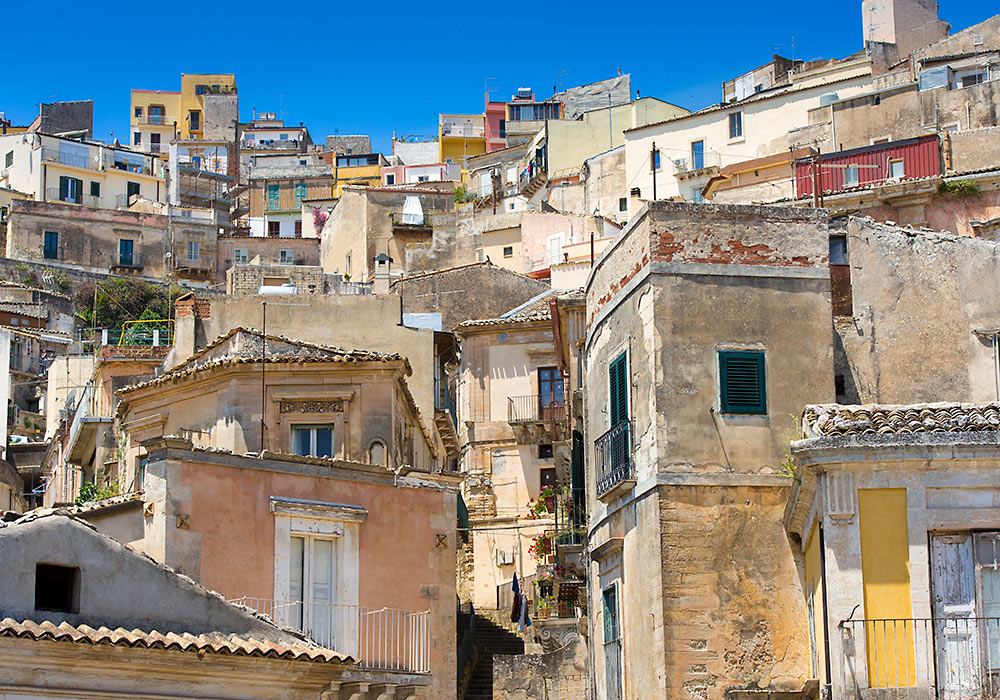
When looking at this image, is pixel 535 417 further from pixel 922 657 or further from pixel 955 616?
pixel 922 657

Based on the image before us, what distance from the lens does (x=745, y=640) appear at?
66.0ft

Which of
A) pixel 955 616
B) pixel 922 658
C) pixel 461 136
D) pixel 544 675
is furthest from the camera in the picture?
pixel 461 136

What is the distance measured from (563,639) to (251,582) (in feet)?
27.9

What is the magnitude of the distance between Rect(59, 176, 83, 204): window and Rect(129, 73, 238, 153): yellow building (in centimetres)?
3180

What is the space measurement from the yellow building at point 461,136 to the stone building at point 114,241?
2559 centimetres

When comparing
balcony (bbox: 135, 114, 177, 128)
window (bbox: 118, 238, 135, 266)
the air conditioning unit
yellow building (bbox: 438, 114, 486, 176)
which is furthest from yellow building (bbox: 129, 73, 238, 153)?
the air conditioning unit

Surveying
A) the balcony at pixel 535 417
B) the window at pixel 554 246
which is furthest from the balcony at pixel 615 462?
the window at pixel 554 246

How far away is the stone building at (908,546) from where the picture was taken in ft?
58.5

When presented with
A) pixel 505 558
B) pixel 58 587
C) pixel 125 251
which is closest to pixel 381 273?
pixel 505 558

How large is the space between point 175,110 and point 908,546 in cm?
11241

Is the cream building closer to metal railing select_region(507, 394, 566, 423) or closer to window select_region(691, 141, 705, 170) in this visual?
window select_region(691, 141, 705, 170)

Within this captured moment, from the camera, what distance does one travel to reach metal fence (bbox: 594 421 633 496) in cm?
2197

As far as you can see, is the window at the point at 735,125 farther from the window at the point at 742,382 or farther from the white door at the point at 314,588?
the window at the point at 742,382

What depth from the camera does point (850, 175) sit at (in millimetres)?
46594
